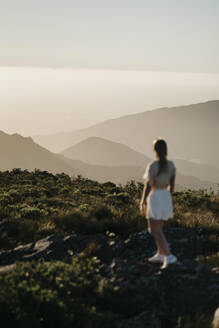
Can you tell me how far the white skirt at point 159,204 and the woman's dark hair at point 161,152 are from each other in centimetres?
40

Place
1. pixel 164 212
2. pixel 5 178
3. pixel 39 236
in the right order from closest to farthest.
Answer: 1. pixel 164 212
2. pixel 39 236
3. pixel 5 178

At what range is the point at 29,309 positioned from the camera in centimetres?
498

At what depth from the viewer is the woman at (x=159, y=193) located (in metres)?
6.44

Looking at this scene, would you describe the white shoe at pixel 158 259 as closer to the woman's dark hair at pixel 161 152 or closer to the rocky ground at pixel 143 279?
the rocky ground at pixel 143 279

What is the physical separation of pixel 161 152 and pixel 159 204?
0.94 metres

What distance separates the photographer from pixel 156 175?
6477 millimetres

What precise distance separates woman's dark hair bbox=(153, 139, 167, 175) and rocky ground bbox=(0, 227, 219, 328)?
1.75 m

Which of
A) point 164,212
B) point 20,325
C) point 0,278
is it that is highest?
point 164,212

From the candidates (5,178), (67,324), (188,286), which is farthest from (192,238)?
(5,178)

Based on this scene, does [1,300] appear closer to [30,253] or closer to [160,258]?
[30,253]

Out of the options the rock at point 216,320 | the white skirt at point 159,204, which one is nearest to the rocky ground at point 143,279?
the rock at point 216,320

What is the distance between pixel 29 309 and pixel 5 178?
19.3 m

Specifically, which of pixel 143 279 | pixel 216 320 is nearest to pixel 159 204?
pixel 143 279

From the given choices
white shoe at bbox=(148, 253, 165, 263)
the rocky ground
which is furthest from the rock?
white shoe at bbox=(148, 253, 165, 263)
